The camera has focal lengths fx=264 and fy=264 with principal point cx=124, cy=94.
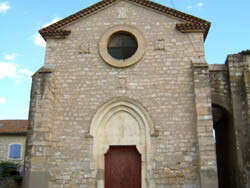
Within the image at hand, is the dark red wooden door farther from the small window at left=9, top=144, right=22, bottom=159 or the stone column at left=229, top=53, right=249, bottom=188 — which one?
the small window at left=9, top=144, right=22, bottom=159

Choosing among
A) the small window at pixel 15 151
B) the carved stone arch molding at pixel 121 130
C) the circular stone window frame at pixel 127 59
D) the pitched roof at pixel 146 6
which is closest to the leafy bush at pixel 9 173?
the small window at pixel 15 151

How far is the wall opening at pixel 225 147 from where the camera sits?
9820mm

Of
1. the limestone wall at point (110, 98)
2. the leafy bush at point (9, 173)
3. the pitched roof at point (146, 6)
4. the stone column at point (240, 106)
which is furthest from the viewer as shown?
the leafy bush at point (9, 173)

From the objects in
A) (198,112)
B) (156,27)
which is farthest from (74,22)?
(198,112)

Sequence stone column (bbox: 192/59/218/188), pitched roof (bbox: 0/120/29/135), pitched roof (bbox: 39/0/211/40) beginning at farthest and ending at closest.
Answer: pitched roof (bbox: 0/120/29/135)
pitched roof (bbox: 39/0/211/40)
stone column (bbox: 192/59/218/188)

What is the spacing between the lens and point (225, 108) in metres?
9.73

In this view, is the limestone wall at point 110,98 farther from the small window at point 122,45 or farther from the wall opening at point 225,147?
the wall opening at point 225,147

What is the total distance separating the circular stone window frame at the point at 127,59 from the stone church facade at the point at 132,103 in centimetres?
4

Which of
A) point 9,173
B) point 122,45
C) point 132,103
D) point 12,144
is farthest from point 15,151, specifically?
point 132,103

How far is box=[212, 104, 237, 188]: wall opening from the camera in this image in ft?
32.2

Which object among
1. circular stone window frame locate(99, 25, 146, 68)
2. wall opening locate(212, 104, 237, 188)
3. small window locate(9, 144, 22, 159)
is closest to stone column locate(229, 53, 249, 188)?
wall opening locate(212, 104, 237, 188)

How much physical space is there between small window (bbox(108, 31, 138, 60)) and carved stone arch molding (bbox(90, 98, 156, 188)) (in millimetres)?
1827

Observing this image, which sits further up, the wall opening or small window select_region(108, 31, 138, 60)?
small window select_region(108, 31, 138, 60)

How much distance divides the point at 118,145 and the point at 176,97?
258 centimetres
